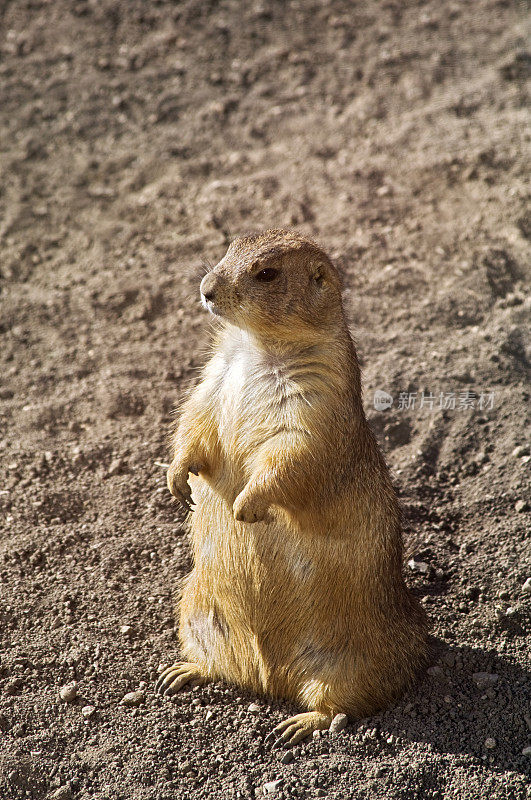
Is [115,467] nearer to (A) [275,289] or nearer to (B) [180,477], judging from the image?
(B) [180,477]

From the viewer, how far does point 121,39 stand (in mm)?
8852

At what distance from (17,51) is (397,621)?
23.1 ft

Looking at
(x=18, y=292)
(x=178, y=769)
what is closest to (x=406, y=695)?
(x=178, y=769)

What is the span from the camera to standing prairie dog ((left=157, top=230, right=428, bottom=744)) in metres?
3.72

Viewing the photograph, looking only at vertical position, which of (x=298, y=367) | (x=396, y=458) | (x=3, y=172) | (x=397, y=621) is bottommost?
(x=397, y=621)

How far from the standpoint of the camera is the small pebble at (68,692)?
13.4 feet

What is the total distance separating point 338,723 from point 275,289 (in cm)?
181

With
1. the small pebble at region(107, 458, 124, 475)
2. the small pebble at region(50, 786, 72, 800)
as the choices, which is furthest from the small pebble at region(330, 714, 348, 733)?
the small pebble at region(107, 458, 124, 475)

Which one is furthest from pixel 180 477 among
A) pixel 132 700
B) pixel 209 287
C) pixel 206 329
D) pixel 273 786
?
pixel 206 329

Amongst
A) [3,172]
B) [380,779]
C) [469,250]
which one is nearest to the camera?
[380,779]

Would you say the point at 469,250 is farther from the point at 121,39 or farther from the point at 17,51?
the point at 17,51

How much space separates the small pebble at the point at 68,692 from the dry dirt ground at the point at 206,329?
0.03m

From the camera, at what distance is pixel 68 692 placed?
13.4 feet

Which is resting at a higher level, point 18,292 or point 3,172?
point 3,172
